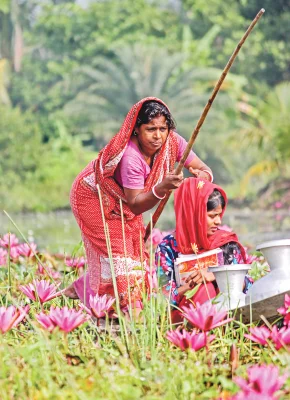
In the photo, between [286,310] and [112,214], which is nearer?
[286,310]

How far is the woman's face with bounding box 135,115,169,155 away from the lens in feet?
12.7

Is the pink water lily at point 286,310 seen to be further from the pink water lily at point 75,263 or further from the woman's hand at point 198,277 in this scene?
the pink water lily at point 75,263

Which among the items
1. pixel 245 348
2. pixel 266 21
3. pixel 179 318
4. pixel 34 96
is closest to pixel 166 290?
pixel 179 318

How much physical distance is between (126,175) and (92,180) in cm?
28

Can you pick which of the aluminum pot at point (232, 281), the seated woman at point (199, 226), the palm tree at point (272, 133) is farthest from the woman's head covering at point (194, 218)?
the palm tree at point (272, 133)

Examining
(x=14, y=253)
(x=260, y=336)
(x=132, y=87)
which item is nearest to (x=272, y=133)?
(x=132, y=87)

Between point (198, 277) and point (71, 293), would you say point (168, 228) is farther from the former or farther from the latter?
point (198, 277)

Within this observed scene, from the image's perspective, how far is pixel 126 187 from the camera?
3881 millimetres

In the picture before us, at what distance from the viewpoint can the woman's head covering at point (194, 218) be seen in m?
3.73

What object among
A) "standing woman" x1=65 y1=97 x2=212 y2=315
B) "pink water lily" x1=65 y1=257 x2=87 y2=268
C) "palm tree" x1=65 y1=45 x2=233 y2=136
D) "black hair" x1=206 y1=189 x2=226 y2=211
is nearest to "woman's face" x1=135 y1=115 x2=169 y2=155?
"standing woman" x1=65 y1=97 x2=212 y2=315

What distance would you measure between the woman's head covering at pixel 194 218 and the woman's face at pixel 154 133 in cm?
20

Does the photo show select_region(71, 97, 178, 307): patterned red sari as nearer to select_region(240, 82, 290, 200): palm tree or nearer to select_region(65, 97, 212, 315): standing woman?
select_region(65, 97, 212, 315): standing woman

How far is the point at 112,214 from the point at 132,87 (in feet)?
85.8

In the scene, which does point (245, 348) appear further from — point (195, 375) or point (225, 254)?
point (225, 254)
